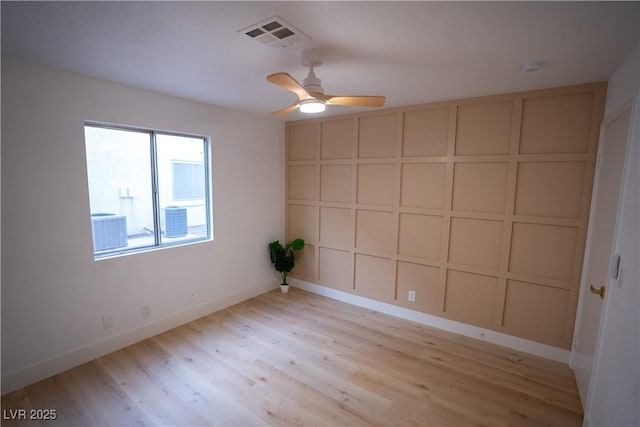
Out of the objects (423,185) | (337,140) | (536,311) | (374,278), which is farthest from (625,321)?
(337,140)

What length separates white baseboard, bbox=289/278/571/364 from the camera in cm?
Result: 275

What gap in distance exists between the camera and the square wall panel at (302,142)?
4.12 m

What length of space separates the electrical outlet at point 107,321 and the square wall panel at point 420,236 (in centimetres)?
308

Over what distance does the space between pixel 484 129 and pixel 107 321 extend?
4087 millimetres

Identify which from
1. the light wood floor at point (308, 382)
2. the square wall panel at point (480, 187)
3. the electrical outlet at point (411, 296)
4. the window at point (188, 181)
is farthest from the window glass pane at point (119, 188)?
the square wall panel at point (480, 187)

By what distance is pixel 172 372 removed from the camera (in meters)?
2.49

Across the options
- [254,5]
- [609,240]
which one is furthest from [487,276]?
[254,5]

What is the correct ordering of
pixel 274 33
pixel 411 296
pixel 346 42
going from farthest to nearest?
pixel 411 296
pixel 346 42
pixel 274 33

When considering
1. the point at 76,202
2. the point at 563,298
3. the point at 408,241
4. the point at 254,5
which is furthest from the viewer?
the point at 408,241

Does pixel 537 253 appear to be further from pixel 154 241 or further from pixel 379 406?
pixel 154 241

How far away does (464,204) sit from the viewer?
307 cm

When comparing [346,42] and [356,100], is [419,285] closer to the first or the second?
[356,100]

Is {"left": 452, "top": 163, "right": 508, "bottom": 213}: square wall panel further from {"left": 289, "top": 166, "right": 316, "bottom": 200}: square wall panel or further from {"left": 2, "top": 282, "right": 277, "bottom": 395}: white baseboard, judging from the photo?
{"left": 2, "top": 282, "right": 277, "bottom": 395}: white baseboard

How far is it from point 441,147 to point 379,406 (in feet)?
8.30
